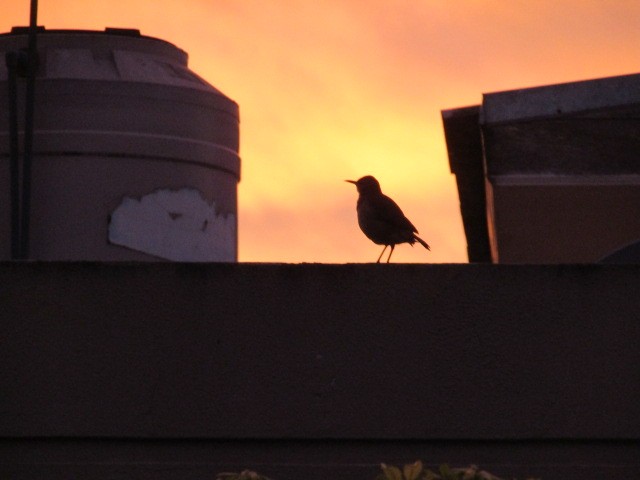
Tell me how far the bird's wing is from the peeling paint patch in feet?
4.30

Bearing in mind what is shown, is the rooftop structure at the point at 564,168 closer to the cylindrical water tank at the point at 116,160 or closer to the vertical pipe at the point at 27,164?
the cylindrical water tank at the point at 116,160

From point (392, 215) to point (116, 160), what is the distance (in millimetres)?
2094

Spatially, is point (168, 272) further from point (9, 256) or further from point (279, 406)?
point (9, 256)

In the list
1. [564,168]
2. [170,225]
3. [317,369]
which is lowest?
[317,369]

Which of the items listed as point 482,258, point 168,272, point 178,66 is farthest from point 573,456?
point 482,258

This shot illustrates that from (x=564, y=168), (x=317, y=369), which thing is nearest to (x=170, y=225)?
(x=564, y=168)

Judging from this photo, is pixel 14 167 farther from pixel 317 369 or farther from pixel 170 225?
pixel 317 369

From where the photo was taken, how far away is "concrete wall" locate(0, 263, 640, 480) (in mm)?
5883

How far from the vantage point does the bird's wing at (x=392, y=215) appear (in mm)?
9805

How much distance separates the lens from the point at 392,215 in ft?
32.2

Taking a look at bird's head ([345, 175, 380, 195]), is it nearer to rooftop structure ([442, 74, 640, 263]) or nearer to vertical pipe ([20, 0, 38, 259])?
rooftop structure ([442, 74, 640, 263])

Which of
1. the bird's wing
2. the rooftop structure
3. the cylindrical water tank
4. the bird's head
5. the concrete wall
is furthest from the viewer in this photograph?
the bird's head

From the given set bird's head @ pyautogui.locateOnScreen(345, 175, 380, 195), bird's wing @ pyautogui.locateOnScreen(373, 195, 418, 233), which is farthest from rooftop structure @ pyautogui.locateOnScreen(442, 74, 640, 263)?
bird's head @ pyautogui.locateOnScreen(345, 175, 380, 195)

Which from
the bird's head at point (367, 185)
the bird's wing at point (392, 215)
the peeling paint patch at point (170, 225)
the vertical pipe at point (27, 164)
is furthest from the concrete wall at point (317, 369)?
the bird's head at point (367, 185)
